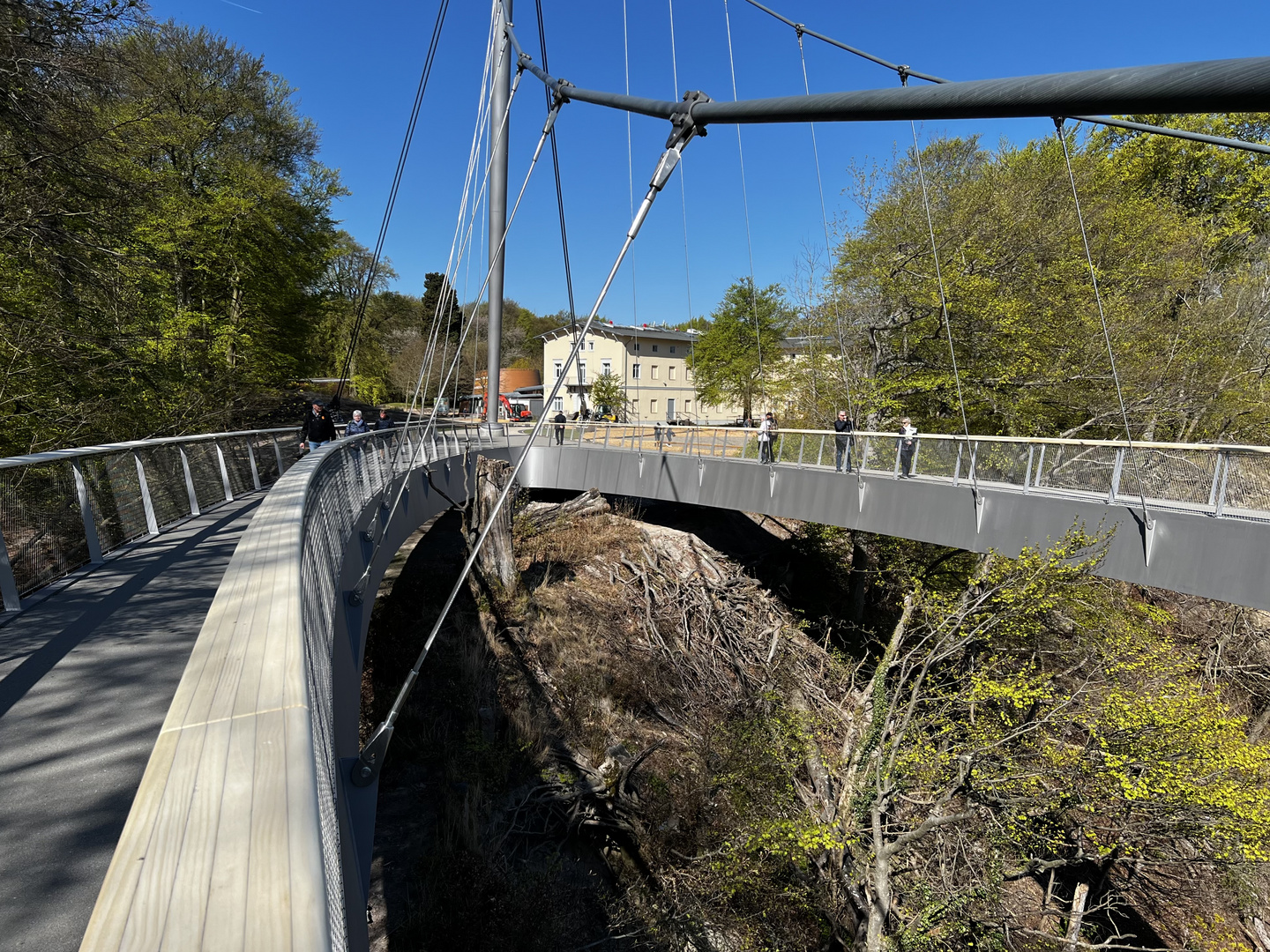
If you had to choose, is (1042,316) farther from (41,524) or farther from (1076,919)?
(41,524)

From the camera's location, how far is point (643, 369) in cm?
5034

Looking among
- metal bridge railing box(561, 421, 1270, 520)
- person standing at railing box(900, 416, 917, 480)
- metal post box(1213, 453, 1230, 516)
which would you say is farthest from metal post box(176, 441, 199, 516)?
metal post box(1213, 453, 1230, 516)

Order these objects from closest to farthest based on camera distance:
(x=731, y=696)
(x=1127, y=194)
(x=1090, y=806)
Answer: (x=1090, y=806)
(x=731, y=696)
(x=1127, y=194)

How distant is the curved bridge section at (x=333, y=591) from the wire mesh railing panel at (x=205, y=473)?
7.77ft

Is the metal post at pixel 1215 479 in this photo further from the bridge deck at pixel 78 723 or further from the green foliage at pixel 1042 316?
the bridge deck at pixel 78 723

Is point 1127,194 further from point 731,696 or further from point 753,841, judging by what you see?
point 753,841

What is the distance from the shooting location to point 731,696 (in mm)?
12133

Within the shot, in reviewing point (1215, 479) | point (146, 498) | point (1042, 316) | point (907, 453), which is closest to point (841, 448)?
point (907, 453)

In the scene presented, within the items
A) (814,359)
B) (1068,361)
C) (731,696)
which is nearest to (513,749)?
(731,696)

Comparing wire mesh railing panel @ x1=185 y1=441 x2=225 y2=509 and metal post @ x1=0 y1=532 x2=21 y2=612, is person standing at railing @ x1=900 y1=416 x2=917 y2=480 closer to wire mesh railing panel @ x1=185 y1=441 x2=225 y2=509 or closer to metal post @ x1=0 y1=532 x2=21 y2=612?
wire mesh railing panel @ x1=185 y1=441 x2=225 y2=509

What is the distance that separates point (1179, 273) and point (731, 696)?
64.8 feet

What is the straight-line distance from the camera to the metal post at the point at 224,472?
31.4 feet

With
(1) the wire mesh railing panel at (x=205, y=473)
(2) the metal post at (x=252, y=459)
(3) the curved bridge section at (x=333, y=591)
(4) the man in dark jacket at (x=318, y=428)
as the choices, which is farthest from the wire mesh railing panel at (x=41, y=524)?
(4) the man in dark jacket at (x=318, y=428)

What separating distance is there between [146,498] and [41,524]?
202 cm
